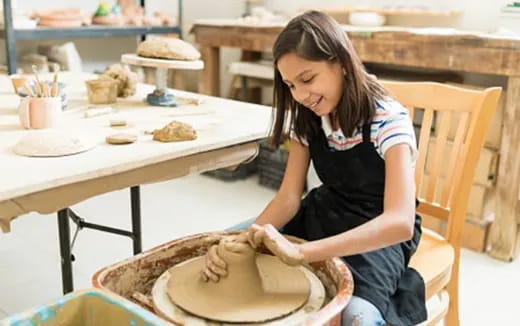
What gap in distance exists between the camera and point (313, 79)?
121 cm

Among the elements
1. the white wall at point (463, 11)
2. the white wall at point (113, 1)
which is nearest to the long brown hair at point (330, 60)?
the white wall at point (463, 11)

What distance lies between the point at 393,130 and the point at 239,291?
48 centimetres

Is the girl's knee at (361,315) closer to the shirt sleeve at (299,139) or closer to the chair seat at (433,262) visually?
the chair seat at (433,262)

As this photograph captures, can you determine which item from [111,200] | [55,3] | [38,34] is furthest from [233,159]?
[55,3]

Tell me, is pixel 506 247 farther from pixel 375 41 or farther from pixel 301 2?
pixel 301 2

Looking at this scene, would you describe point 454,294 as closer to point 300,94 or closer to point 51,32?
point 300,94

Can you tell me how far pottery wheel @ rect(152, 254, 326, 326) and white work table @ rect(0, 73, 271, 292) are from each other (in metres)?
0.28

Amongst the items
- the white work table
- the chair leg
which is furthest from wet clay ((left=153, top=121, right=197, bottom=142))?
the chair leg

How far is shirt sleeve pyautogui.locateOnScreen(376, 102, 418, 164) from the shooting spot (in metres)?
1.22

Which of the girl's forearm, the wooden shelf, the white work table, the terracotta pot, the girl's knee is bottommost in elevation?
the girl's knee

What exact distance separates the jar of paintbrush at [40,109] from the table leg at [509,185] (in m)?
1.79

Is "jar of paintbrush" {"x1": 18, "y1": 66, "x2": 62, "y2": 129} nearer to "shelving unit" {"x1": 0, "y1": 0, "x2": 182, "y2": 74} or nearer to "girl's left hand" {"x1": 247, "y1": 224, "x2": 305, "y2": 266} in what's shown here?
"girl's left hand" {"x1": 247, "y1": 224, "x2": 305, "y2": 266}

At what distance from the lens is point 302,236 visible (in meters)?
1.40

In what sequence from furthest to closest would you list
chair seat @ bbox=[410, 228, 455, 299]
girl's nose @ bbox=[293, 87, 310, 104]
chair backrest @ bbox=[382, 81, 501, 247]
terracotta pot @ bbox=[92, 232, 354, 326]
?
chair backrest @ bbox=[382, 81, 501, 247], chair seat @ bbox=[410, 228, 455, 299], girl's nose @ bbox=[293, 87, 310, 104], terracotta pot @ bbox=[92, 232, 354, 326]
